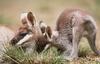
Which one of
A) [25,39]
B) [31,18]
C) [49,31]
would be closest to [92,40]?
[49,31]

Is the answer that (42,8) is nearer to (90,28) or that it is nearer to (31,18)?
(90,28)

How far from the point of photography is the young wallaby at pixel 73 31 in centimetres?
1084

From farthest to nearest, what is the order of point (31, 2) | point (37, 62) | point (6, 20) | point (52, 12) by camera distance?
point (31, 2) → point (52, 12) → point (6, 20) → point (37, 62)

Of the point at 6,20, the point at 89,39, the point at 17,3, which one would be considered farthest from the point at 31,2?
the point at 89,39

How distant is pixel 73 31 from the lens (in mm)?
10891

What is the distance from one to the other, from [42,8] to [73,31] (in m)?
10.8

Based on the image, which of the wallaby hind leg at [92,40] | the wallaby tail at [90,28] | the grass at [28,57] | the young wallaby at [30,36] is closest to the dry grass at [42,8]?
the wallaby hind leg at [92,40]

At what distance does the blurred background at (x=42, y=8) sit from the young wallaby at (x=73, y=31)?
793 cm

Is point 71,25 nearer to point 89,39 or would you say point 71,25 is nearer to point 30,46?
point 89,39

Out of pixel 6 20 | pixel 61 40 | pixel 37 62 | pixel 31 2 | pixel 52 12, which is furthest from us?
pixel 31 2

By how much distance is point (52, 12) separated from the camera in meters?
21.4

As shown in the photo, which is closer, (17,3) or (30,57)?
(30,57)

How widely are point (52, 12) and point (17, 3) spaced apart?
2977 mm

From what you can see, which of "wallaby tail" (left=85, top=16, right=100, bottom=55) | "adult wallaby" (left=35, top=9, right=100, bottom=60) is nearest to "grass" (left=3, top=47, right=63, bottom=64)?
"adult wallaby" (left=35, top=9, right=100, bottom=60)
